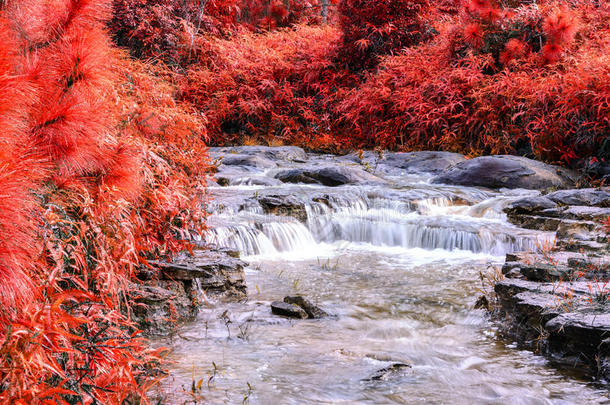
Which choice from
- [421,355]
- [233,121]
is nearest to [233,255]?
[421,355]

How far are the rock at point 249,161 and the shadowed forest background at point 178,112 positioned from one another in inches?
38.2

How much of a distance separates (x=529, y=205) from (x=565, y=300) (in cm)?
370

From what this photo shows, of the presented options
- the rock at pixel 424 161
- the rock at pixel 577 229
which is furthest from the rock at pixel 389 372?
the rock at pixel 424 161

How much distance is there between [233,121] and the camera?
545 inches

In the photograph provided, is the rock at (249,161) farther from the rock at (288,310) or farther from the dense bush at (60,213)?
the dense bush at (60,213)

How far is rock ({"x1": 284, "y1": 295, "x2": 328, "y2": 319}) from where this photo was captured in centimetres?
393

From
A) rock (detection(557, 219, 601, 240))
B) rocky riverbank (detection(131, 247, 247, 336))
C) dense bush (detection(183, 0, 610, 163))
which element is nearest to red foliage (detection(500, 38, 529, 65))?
dense bush (detection(183, 0, 610, 163))

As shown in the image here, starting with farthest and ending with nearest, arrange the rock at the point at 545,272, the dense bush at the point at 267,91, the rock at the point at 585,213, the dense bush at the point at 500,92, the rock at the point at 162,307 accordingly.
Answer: the dense bush at the point at 267,91 < the dense bush at the point at 500,92 < the rock at the point at 585,213 < the rock at the point at 545,272 < the rock at the point at 162,307

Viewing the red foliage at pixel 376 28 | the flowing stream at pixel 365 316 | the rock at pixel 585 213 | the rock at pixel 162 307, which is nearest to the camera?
the flowing stream at pixel 365 316

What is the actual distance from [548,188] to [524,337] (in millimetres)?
5324

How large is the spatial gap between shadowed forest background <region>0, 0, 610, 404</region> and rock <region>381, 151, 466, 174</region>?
0.72 metres

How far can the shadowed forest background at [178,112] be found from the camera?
1938 millimetres

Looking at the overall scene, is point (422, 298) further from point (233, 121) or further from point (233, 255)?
point (233, 121)

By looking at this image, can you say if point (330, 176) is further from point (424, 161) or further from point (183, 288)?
point (183, 288)
